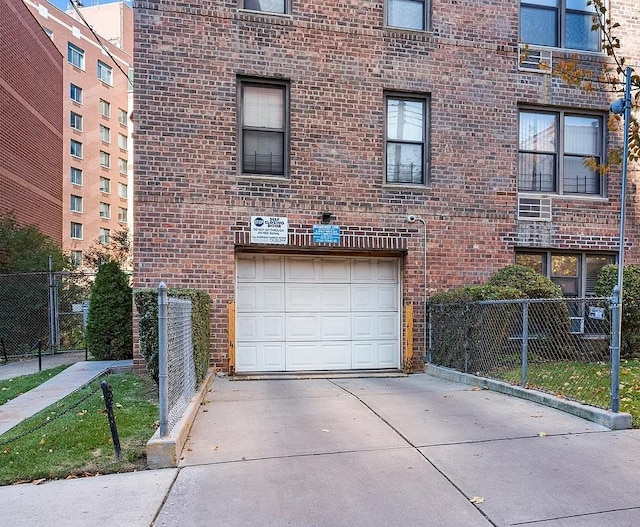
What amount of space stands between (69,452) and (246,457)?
1637 mm

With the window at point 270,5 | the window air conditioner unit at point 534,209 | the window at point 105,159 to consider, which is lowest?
the window air conditioner unit at point 534,209

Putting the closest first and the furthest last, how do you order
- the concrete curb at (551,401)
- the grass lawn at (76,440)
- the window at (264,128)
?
the grass lawn at (76,440) → the concrete curb at (551,401) → the window at (264,128)

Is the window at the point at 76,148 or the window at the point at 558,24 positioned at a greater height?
the window at the point at 76,148

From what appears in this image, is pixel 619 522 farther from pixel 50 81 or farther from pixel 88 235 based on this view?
pixel 88 235

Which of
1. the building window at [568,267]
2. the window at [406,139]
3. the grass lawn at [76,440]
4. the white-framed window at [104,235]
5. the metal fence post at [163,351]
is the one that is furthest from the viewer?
the white-framed window at [104,235]

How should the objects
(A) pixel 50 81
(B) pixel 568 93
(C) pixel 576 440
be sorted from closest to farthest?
(C) pixel 576 440, (B) pixel 568 93, (A) pixel 50 81

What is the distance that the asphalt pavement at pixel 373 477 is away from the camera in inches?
135

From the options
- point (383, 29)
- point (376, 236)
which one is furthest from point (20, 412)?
point (383, 29)

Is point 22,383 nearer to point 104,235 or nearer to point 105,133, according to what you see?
point 104,235

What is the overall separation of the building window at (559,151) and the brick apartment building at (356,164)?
0.04 metres

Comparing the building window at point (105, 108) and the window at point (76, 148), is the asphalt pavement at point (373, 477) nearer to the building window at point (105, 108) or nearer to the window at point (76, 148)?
the window at point (76, 148)

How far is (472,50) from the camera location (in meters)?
10.1

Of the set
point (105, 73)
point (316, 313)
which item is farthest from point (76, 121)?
point (316, 313)

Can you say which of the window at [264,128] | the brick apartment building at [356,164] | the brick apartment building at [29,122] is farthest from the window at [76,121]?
the window at [264,128]
